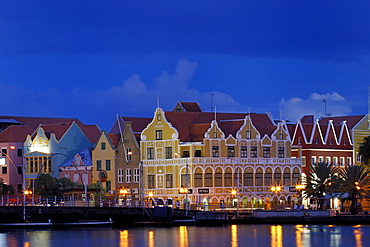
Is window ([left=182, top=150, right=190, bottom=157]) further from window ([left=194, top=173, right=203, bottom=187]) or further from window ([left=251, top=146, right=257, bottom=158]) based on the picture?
window ([left=251, top=146, right=257, bottom=158])

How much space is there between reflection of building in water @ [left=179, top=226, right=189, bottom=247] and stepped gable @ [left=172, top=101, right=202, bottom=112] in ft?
134

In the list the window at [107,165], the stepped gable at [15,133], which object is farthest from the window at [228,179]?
the stepped gable at [15,133]

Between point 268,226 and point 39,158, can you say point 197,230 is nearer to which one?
point 268,226

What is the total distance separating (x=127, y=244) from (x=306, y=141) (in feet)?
198

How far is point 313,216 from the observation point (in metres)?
124

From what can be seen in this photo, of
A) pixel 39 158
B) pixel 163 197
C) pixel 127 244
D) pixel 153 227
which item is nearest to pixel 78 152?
pixel 39 158

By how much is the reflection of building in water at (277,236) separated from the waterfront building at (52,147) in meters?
49.8

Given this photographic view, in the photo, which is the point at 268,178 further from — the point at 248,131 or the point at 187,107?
the point at 187,107

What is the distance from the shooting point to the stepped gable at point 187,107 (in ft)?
529

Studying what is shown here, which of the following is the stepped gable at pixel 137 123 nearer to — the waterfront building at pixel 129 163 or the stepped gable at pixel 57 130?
the waterfront building at pixel 129 163

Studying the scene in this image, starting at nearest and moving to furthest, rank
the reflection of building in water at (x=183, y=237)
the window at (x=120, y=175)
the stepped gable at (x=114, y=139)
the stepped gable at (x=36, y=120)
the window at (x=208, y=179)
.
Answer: the reflection of building in water at (x=183, y=237) < the window at (x=208, y=179) < the window at (x=120, y=175) < the stepped gable at (x=114, y=139) < the stepped gable at (x=36, y=120)

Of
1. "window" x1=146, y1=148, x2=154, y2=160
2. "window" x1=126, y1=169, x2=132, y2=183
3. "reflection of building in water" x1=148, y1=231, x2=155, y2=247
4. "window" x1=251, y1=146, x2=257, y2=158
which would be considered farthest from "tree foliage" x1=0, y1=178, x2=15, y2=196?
"reflection of building in water" x1=148, y1=231, x2=155, y2=247

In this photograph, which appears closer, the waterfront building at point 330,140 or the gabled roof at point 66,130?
the waterfront building at point 330,140

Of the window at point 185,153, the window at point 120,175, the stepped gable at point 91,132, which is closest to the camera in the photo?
the window at point 185,153
